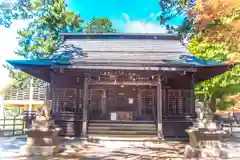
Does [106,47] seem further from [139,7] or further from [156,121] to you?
[156,121]

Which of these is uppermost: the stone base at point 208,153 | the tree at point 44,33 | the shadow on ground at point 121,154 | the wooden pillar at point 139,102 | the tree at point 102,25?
the tree at point 102,25

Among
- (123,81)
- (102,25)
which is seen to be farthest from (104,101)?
(102,25)

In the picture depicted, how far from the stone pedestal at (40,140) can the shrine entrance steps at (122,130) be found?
3192 mm

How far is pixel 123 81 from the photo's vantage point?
11.6m

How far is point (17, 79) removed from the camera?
2169 centimetres

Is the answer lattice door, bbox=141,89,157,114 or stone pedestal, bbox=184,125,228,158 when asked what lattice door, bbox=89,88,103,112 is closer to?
lattice door, bbox=141,89,157,114

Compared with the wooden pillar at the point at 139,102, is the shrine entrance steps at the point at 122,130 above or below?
below

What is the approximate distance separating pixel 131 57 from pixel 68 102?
173 inches

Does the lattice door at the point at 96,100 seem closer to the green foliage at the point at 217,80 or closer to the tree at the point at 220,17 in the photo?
the green foliage at the point at 217,80

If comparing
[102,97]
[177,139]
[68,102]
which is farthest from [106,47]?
[177,139]

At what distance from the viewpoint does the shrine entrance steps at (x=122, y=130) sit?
33.9 ft

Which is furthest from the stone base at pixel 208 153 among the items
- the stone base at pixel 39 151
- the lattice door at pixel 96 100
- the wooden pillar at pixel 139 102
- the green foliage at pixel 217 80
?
the green foliage at pixel 217 80

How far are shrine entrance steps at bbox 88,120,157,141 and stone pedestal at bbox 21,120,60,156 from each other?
3.19 metres

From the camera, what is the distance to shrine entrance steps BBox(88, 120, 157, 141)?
10340 millimetres
